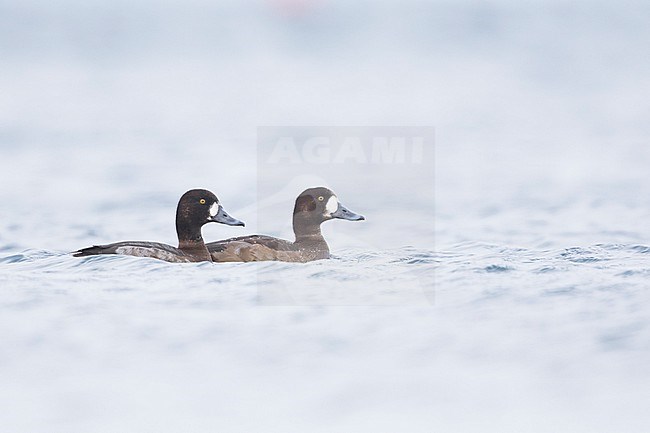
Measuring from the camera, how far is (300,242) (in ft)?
31.7

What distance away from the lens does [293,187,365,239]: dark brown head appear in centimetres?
966

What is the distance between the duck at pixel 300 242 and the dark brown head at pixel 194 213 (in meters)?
0.21

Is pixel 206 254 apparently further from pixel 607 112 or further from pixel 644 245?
pixel 607 112

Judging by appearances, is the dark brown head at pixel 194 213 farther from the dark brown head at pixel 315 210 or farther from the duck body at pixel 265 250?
the dark brown head at pixel 315 210

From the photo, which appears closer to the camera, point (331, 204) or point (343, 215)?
point (331, 204)

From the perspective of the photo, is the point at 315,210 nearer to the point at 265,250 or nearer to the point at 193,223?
the point at 265,250

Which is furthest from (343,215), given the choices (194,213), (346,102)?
(346,102)

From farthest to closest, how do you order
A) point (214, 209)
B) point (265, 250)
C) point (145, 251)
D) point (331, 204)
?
point (331, 204) → point (214, 209) → point (265, 250) → point (145, 251)

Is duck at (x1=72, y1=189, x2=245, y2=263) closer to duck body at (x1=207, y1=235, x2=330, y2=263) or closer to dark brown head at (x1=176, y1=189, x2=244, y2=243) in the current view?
dark brown head at (x1=176, y1=189, x2=244, y2=243)

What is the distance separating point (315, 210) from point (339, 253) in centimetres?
54

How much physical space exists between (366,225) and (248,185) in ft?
10.5

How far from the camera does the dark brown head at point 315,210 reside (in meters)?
9.66

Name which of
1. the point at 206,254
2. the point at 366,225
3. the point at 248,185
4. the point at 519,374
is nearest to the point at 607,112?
the point at 248,185

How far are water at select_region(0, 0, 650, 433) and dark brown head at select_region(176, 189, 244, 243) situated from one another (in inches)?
21.6
